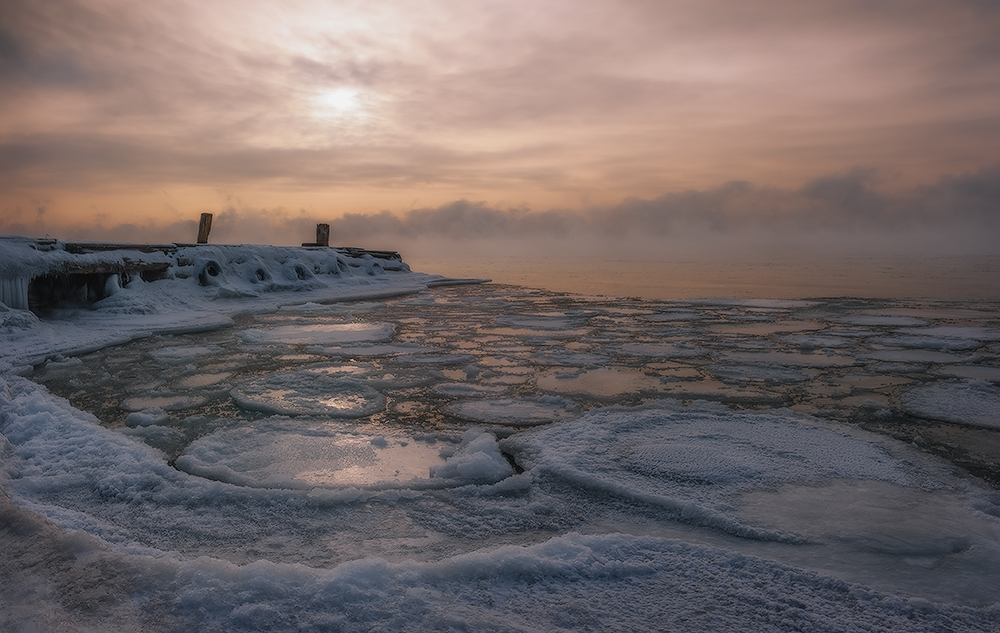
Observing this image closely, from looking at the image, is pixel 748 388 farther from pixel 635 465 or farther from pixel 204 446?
pixel 204 446

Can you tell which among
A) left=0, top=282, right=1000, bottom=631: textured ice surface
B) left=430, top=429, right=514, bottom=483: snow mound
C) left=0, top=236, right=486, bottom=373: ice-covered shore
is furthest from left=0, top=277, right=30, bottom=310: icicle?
left=430, top=429, right=514, bottom=483: snow mound

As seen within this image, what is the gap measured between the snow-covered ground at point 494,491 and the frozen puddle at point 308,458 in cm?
1

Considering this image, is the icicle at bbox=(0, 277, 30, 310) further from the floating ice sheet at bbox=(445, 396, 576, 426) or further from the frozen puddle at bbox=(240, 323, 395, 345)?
the floating ice sheet at bbox=(445, 396, 576, 426)

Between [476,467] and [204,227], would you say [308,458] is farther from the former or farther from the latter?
[204,227]

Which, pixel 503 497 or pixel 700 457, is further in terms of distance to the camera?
pixel 700 457

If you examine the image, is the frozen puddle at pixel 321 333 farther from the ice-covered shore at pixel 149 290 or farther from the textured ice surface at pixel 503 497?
the textured ice surface at pixel 503 497

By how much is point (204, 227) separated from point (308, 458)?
1354 centimetres

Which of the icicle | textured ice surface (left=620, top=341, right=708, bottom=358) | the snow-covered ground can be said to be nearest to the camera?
the snow-covered ground

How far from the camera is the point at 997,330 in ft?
21.8

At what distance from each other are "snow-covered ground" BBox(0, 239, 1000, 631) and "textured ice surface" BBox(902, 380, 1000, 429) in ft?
0.09

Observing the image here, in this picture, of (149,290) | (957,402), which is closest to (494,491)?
(957,402)

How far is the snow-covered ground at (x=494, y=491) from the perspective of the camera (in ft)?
4.77

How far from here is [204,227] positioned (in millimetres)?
14102

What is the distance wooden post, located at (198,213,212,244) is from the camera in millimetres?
14062
